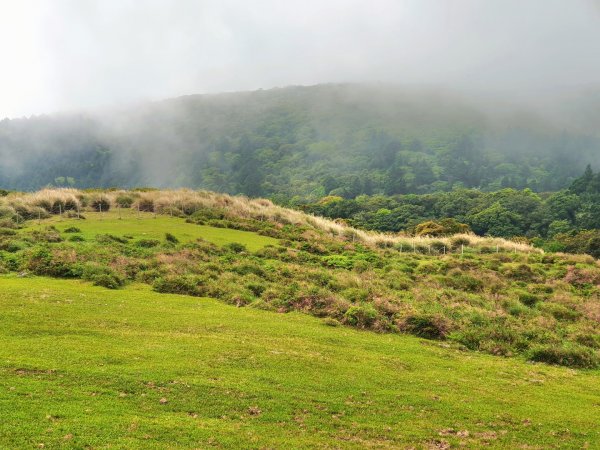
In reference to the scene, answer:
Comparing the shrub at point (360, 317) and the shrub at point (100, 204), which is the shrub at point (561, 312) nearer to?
the shrub at point (360, 317)

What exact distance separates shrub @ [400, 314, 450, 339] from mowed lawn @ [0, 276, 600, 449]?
2618 millimetres

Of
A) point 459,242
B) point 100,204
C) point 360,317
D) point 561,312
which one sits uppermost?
point 100,204

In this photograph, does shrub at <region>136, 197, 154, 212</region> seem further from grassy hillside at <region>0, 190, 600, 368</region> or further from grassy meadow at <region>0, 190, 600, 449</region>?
grassy meadow at <region>0, 190, 600, 449</region>

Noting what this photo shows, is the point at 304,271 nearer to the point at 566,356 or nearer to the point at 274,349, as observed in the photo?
the point at 274,349

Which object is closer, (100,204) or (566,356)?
(566,356)

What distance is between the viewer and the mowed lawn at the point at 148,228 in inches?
1615

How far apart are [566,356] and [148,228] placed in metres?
34.7

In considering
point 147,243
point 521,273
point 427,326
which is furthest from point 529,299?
point 147,243

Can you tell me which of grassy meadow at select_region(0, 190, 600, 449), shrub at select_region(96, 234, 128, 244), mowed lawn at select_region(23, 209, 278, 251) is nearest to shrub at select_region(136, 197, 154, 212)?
mowed lawn at select_region(23, 209, 278, 251)

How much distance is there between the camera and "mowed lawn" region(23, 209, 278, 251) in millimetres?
41031

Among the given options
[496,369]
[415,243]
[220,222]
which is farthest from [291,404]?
[415,243]

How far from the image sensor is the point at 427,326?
23328mm

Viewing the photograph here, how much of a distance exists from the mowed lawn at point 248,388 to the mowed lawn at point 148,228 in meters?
21.0

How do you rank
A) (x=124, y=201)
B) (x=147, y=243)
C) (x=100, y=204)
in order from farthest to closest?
(x=124, y=201) < (x=100, y=204) < (x=147, y=243)
